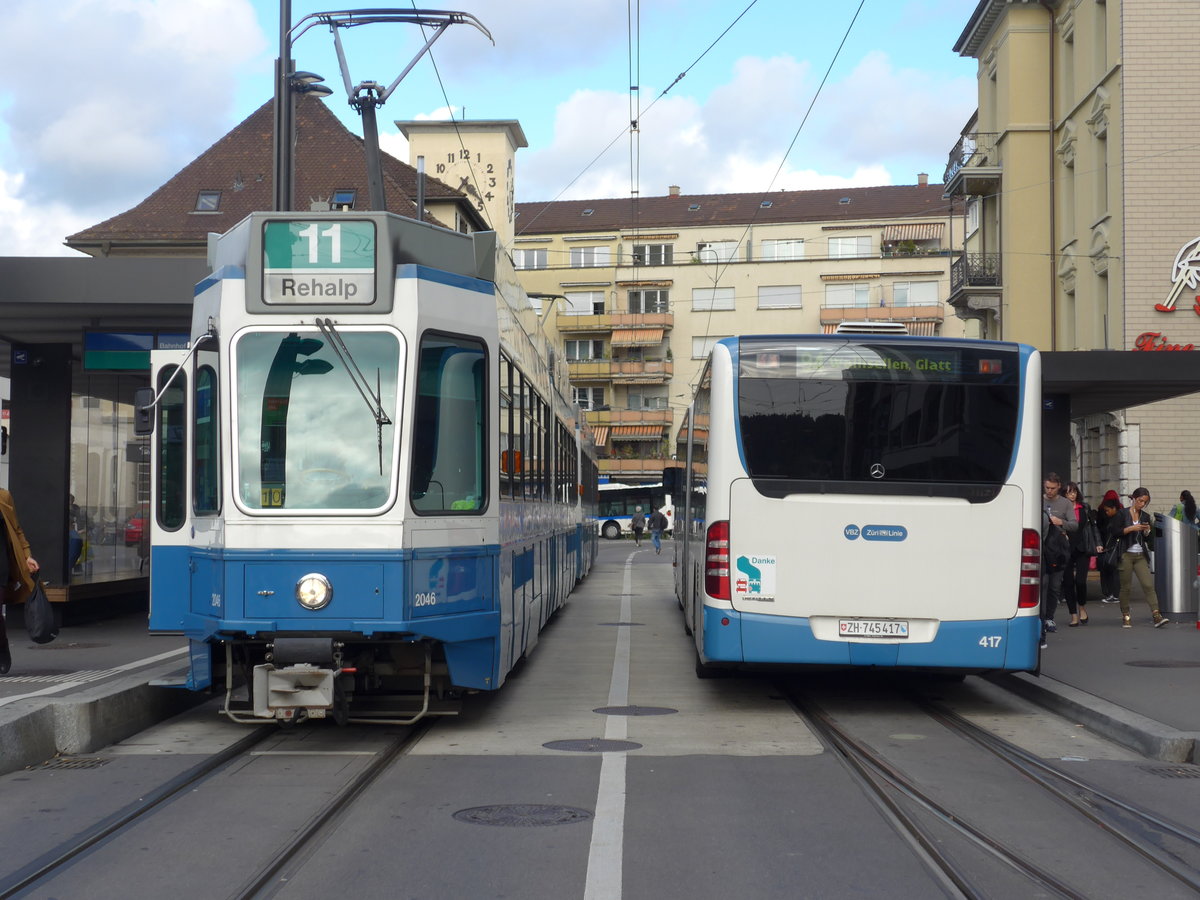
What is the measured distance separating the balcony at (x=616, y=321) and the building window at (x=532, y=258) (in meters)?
4.18

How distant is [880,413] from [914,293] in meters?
72.5

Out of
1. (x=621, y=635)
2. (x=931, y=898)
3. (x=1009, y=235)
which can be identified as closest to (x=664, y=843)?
(x=931, y=898)

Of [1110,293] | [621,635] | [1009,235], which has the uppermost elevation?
[1009,235]

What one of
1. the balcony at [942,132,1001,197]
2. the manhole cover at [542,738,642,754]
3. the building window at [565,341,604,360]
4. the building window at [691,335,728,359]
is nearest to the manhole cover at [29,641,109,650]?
the manhole cover at [542,738,642,754]

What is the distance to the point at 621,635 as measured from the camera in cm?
1881

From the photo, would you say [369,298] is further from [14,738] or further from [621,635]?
[621,635]

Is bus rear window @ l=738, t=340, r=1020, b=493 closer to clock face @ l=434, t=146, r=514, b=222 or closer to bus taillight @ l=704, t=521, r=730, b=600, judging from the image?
bus taillight @ l=704, t=521, r=730, b=600

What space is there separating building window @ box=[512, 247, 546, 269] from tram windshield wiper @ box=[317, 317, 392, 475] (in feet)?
258

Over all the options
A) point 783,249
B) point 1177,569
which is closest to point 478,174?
point 783,249


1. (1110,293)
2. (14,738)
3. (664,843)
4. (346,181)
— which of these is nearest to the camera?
(664,843)

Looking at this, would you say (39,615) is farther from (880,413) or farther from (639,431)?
(639,431)

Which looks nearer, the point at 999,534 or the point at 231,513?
the point at 231,513

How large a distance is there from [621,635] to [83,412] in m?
7.68

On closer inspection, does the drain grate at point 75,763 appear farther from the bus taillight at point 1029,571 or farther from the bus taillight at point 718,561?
the bus taillight at point 1029,571
